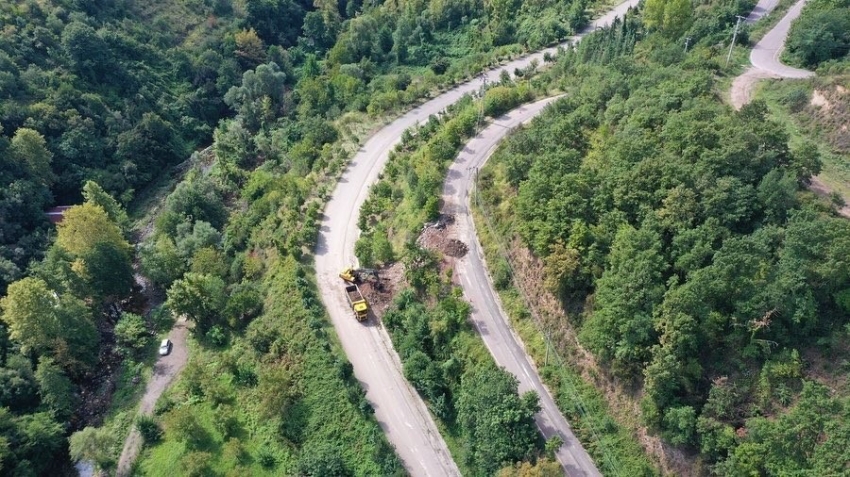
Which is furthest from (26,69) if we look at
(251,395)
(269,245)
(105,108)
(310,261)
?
(251,395)

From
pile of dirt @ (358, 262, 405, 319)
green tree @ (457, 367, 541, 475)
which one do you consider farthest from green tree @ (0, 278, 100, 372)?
green tree @ (457, 367, 541, 475)

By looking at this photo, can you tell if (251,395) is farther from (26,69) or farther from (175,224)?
(26,69)

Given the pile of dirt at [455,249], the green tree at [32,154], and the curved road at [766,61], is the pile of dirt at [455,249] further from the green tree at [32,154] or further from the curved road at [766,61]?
the green tree at [32,154]

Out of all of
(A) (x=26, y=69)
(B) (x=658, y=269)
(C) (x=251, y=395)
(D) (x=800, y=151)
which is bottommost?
(C) (x=251, y=395)

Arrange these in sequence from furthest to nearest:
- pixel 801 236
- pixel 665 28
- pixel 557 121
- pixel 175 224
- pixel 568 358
Result: 1. pixel 665 28
2. pixel 175 224
3. pixel 557 121
4. pixel 568 358
5. pixel 801 236

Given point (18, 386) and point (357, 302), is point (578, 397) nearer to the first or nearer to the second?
point (357, 302)

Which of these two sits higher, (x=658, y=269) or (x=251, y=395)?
(x=658, y=269)

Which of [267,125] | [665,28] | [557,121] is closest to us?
[557,121]
